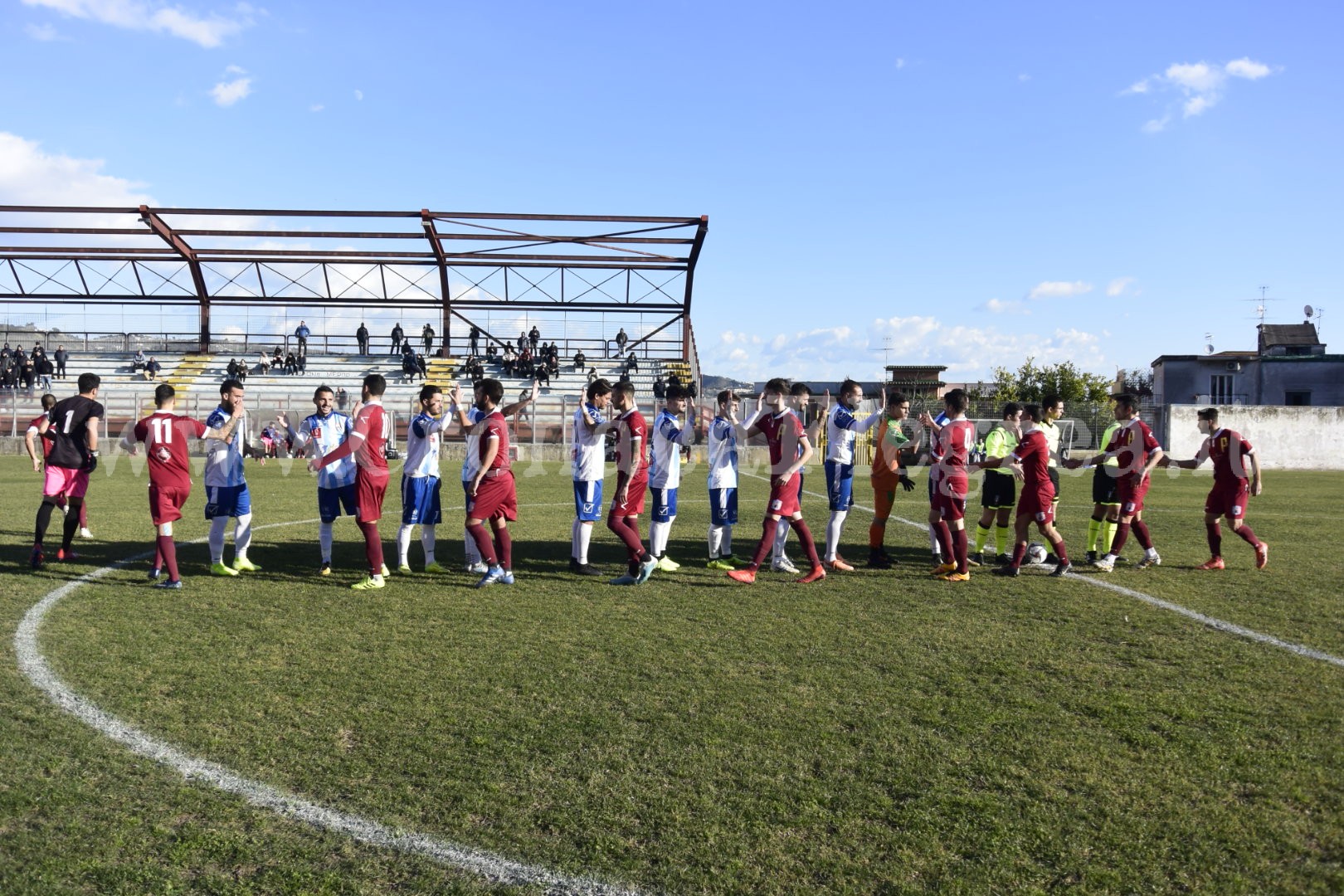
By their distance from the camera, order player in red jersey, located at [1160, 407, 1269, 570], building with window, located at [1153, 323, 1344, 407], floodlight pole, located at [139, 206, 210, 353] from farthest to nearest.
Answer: building with window, located at [1153, 323, 1344, 407]
floodlight pole, located at [139, 206, 210, 353]
player in red jersey, located at [1160, 407, 1269, 570]

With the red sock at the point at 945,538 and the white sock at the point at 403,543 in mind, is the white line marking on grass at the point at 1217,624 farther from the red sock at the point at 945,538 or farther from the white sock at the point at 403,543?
the white sock at the point at 403,543

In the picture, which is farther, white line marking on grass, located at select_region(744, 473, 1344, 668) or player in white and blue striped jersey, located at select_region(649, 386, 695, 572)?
player in white and blue striped jersey, located at select_region(649, 386, 695, 572)

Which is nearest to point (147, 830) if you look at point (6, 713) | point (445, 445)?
point (6, 713)

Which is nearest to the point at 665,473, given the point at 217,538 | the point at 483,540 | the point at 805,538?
the point at 805,538

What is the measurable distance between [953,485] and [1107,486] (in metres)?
2.10

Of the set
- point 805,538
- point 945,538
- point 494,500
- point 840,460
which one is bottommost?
point 945,538

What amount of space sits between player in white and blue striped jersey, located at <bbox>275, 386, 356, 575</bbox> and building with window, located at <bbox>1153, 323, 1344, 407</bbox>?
49174 millimetres

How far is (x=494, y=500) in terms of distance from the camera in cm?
853

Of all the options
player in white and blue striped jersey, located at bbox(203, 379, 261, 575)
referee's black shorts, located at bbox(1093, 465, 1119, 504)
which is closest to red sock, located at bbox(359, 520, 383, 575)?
player in white and blue striped jersey, located at bbox(203, 379, 261, 575)

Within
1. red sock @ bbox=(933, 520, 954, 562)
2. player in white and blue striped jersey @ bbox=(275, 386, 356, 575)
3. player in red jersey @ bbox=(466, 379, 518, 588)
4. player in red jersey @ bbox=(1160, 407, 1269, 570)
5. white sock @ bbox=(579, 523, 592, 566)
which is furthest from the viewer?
player in red jersey @ bbox=(1160, 407, 1269, 570)

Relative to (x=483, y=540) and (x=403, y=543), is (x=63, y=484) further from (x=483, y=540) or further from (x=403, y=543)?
(x=483, y=540)

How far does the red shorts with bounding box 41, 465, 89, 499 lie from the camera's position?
9930mm

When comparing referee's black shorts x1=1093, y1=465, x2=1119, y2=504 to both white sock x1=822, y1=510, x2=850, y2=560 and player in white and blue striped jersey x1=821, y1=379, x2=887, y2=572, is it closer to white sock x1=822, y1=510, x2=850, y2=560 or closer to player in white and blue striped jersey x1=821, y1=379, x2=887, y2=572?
player in white and blue striped jersey x1=821, y1=379, x2=887, y2=572

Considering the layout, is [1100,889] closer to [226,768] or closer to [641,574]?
[226,768]
